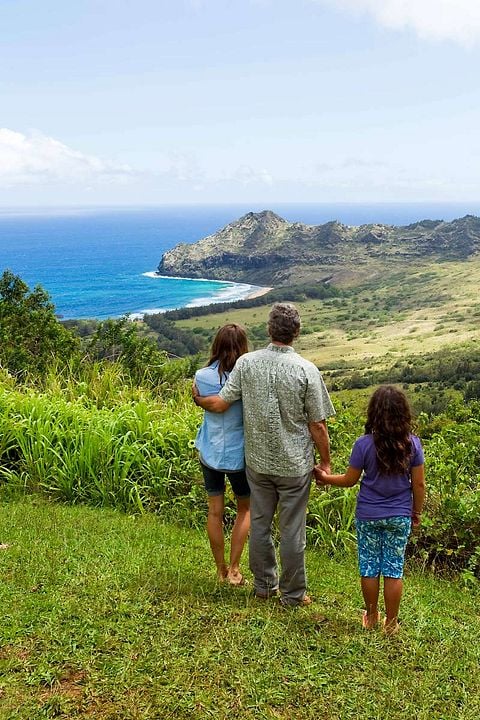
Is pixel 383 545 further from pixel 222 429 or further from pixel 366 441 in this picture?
pixel 222 429

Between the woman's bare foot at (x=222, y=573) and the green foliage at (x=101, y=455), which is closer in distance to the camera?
the woman's bare foot at (x=222, y=573)

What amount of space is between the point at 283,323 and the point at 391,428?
0.80m

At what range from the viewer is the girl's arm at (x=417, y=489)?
136 inches

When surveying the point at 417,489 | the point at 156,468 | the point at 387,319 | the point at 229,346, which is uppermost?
the point at 229,346

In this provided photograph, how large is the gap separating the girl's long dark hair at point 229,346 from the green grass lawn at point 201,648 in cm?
137

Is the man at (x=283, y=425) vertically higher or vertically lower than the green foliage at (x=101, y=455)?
higher

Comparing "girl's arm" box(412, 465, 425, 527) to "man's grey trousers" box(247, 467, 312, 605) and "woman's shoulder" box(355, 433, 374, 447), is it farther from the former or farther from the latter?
"man's grey trousers" box(247, 467, 312, 605)

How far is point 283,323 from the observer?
351cm

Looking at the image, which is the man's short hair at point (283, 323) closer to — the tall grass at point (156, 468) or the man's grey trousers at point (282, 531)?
the man's grey trousers at point (282, 531)

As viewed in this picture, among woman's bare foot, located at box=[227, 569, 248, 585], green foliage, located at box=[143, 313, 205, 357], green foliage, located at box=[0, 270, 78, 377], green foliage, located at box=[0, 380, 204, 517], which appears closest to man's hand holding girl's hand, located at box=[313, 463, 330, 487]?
woman's bare foot, located at box=[227, 569, 248, 585]

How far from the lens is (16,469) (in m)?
6.16

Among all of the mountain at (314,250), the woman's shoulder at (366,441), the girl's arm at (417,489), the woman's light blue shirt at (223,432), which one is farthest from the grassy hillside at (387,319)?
the woman's shoulder at (366,441)

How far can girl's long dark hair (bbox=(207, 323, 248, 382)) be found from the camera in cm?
379

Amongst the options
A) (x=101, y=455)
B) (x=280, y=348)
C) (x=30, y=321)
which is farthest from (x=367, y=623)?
(x=30, y=321)
